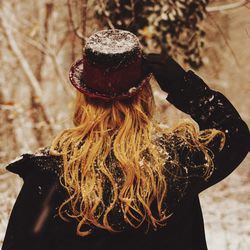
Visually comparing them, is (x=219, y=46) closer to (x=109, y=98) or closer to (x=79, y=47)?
(x=79, y=47)

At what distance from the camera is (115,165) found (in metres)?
1.78

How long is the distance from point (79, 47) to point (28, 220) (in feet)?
14.7

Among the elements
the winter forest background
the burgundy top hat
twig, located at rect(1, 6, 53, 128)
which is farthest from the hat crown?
twig, located at rect(1, 6, 53, 128)

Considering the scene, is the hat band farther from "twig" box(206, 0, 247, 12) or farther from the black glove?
"twig" box(206, 0, 247, 12)

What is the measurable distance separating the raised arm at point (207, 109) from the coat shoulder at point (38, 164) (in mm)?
535

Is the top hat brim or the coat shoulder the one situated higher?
the top hat brim

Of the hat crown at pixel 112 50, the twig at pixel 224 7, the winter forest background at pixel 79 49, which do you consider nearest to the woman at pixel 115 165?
the hat crown at pixel 112 50

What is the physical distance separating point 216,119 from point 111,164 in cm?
50

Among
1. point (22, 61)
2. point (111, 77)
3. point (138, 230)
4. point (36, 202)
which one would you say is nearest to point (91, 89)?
point (111, 77)

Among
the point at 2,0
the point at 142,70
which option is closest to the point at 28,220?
the point at 142,70

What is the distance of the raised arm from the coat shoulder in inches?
21.1

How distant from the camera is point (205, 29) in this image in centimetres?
624

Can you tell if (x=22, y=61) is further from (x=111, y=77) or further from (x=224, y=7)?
(x=111, y=77)

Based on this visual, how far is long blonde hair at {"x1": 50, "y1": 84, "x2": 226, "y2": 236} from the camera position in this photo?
5.75 ft
